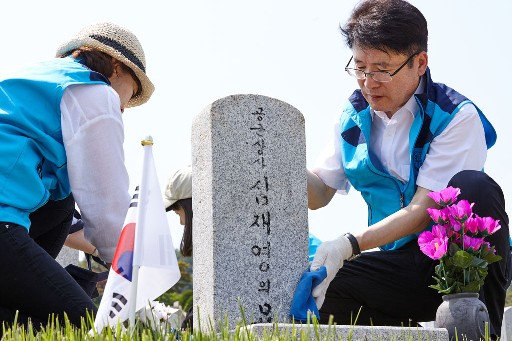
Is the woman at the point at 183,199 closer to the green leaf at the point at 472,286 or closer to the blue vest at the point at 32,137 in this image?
the blue vest at the point at 32,137

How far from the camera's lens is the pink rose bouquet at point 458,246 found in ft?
12.4

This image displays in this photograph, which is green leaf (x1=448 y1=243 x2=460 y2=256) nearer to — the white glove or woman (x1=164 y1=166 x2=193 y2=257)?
the white glove

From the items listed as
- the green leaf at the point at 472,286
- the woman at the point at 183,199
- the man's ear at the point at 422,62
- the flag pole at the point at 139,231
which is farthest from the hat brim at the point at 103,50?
the green leaf at the point at 472,286

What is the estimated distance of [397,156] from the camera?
447cm

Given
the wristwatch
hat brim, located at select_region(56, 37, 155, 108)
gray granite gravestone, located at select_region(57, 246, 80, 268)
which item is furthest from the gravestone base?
gray granite gravestone, located at select_region(57, 246, 80, 268)

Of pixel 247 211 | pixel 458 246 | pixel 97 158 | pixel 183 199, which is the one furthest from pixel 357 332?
pixel 183 199

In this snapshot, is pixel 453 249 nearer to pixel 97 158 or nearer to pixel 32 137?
pixel 97 158

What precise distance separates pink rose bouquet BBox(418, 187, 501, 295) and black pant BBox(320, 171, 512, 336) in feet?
1.08

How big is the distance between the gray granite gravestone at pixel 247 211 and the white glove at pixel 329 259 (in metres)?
0.08

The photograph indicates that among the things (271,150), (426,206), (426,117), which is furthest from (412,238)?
(271,150)

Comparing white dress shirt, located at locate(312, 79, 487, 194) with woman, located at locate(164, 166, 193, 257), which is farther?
woman, located at locate(164, 166, 193, 257)

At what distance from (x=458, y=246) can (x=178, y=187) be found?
1975 mm

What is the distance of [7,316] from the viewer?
338cm

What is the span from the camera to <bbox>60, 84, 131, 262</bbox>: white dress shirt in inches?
134
